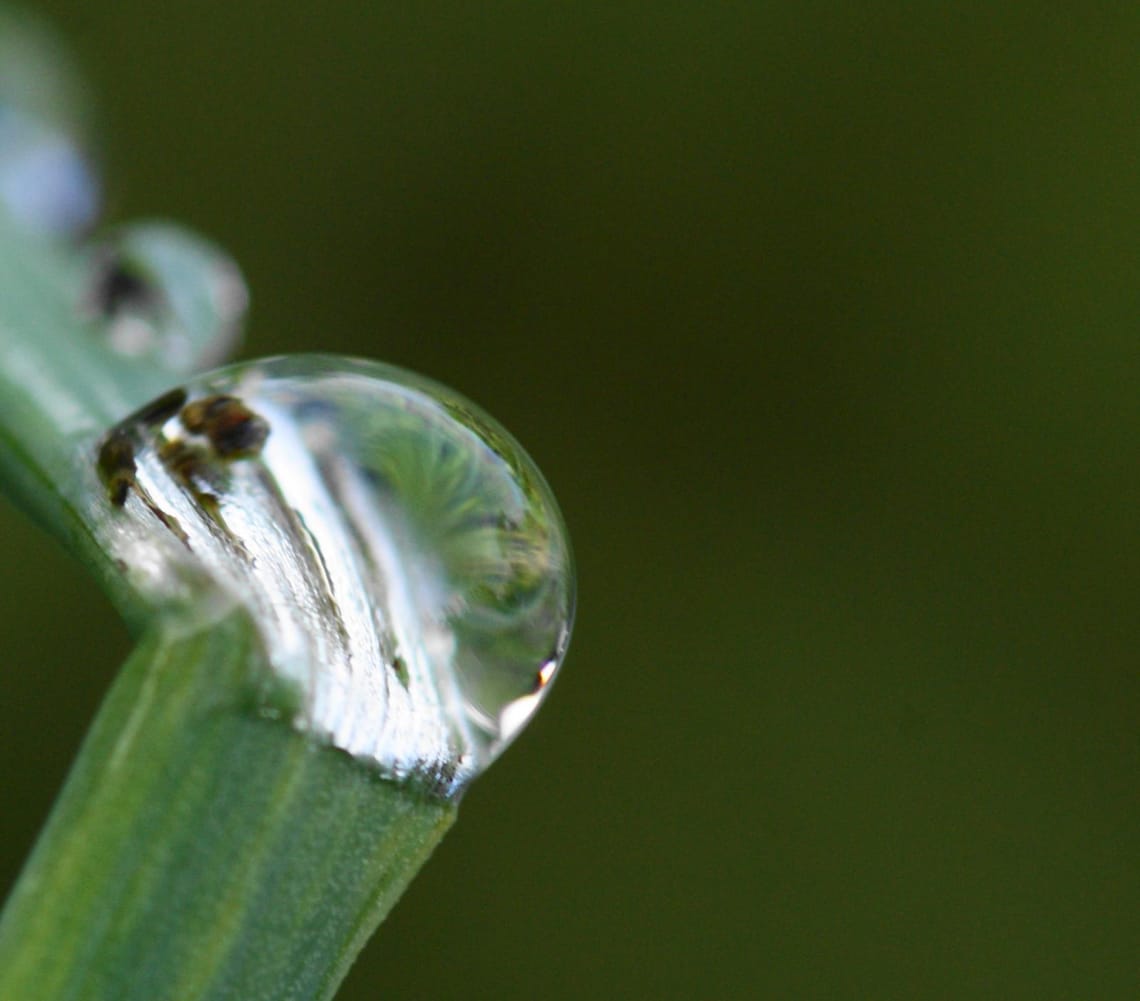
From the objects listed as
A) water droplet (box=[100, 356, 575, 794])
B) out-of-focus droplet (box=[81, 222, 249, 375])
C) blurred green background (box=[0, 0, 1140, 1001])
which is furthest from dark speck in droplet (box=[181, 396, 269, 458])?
blurred green background (box=[0, 0, 1140, 1001])

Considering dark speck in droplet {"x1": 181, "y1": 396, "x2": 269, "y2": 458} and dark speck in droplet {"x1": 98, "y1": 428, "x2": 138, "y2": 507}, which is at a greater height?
dark speck in droplet {"x1": 181, "y1": 396, "x2": 269, "y2": 458}

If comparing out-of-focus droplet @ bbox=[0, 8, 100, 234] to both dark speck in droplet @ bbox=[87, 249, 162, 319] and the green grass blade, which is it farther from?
the green grass blade

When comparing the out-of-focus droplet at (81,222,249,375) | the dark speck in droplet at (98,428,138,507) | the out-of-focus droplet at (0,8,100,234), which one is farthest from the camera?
the out-of-focus droplet at (0,8,100,234)

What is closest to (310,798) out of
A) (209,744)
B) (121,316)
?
(209,744)

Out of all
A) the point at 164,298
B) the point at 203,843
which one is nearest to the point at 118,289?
the point at 164,298

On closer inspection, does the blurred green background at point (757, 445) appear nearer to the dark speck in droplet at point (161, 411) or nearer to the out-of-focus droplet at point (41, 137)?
the out-of-focus droplet at point (41, 137)

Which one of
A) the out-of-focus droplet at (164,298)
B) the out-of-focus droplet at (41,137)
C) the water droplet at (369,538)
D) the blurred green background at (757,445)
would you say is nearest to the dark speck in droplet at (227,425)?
the water droplet at (369,538)

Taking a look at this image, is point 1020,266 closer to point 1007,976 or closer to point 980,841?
point 980,841
